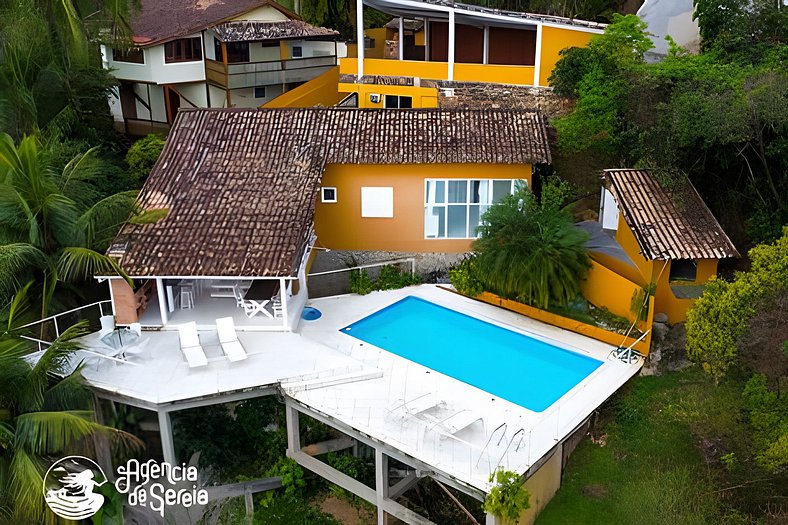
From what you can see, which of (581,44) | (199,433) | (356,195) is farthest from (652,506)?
(581,44)

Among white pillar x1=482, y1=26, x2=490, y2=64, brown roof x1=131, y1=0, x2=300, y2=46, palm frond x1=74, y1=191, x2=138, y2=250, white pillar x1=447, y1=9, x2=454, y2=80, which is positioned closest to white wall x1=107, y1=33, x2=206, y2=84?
brown roof x1=131, y1=0, x2=300, y2=46

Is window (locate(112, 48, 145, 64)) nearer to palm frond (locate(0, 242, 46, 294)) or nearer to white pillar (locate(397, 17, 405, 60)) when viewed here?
white pillar (locate(397, 17, 405, 60))

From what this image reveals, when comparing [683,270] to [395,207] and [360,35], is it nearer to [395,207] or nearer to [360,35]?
[395,207]

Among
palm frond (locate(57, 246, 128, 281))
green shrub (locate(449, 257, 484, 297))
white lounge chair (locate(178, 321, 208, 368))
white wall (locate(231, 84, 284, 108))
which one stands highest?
white wall (locate(231, 84, 284, 108))

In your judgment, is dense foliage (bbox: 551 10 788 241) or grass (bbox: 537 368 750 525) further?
dense foliage (bbox: 551 10 788 241)

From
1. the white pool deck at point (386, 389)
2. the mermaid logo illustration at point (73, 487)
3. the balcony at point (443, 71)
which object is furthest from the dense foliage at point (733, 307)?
the balcony at point (443, 71)

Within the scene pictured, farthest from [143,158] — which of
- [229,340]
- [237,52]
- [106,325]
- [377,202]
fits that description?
[229,340]
